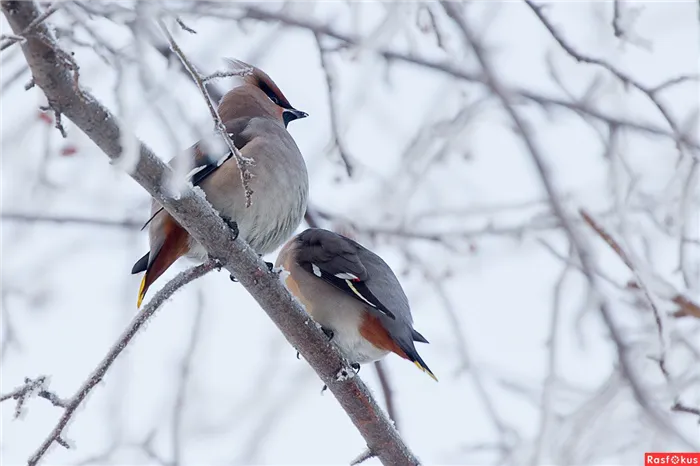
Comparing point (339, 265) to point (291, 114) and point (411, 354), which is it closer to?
point (411, 354)

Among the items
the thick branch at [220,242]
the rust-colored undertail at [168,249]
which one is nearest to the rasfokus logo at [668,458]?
the thick branch at [220,242]

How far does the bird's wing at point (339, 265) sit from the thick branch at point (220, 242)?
2.28 ft

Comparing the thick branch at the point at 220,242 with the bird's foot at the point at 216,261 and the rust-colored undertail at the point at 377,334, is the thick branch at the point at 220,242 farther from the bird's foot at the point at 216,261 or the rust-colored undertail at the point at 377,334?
the rust-colored undertail at the point at 377,334

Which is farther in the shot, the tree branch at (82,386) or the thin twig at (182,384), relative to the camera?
the thin twig at (182,384)

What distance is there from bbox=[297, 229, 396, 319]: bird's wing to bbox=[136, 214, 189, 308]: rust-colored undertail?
80cm

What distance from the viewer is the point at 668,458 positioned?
3691 millimetres

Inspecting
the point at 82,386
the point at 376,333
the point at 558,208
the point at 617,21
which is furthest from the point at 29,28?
the point at 376,333

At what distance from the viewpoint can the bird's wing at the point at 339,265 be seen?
3.57 meters

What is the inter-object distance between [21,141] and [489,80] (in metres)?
2.05

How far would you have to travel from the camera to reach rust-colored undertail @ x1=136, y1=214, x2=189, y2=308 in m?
2.97

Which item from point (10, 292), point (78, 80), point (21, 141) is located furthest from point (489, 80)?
point (10, 292)

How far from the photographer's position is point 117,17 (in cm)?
302

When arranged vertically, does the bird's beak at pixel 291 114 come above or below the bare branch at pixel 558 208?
above

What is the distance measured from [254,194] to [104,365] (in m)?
1.02
